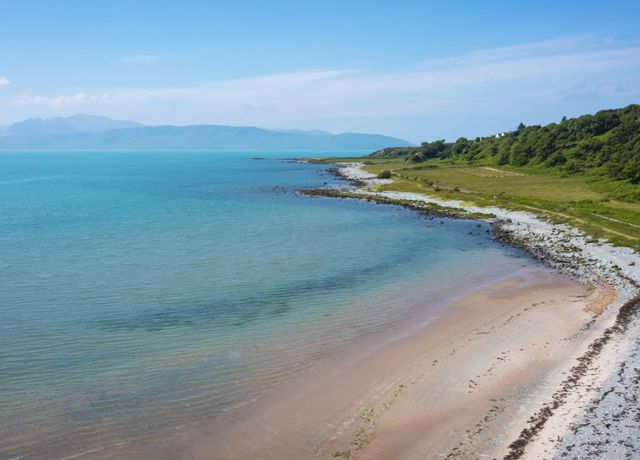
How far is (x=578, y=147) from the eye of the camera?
4183 inches

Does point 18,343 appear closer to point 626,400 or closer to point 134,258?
point 134,258

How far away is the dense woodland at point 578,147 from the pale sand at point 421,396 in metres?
59.9

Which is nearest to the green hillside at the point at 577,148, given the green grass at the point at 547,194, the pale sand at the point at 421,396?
the green grass at the point at 547,194

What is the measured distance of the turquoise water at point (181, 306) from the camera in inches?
691

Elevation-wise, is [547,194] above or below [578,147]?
below

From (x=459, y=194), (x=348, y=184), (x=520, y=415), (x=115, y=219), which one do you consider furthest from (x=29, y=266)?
(x=348, y=184)

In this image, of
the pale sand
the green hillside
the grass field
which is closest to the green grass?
the grass field

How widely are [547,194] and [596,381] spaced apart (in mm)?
61274

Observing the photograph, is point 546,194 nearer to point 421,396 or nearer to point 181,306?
point 181,306

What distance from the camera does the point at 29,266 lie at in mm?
38281

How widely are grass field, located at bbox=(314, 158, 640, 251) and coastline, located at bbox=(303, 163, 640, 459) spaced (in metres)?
5.25

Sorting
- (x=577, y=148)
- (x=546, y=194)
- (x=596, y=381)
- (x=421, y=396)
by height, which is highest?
(x=577, y=148)

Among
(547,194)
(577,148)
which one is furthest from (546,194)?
(577,148)

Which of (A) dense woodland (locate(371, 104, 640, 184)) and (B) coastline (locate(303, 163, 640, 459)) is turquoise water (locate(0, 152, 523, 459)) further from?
(A) dense woodland (locate(371, 104, 640, 184))
